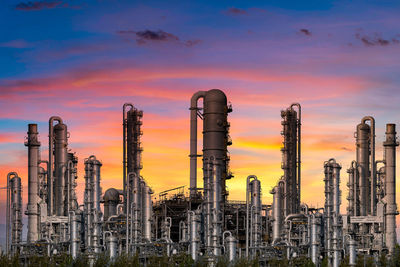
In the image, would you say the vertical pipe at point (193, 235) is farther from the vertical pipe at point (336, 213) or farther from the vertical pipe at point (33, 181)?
the vertical pipe at point (33, 181)

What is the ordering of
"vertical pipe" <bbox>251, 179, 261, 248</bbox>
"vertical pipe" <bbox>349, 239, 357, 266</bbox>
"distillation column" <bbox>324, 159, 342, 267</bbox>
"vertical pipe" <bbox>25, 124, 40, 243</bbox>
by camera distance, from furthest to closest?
"vertical pipe" <bbox>25, 124, 40, 243</bbox>, "vertical pipe" <bbox>251, 179, 261, 248</bbox>, "distillation column" <bbox>324, 159, 342, 267</bbox>, "vertical pipe" <bbox>349, 239, 357, 266</bbox>

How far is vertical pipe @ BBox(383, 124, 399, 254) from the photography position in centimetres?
8050

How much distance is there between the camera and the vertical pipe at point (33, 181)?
80000 mm

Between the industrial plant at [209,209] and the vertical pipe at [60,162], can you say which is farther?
the vertical pipe at [60,162]

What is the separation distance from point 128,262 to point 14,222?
1701 centimetres

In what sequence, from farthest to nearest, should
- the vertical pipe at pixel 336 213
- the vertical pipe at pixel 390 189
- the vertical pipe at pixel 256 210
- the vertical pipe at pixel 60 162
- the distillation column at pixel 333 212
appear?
1. the vertical pipe at pixel 60 162
2. the vertical pipe at pixel 390 189
3. the vertical pipe at pixel 256 210
4. the distillation column at pixel 333 212
5. the vertical pipe at pixel 336 213

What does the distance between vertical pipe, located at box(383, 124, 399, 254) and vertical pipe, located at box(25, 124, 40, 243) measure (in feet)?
107


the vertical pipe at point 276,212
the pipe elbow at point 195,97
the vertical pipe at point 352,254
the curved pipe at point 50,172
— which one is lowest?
the vertical pipe at point 352,254

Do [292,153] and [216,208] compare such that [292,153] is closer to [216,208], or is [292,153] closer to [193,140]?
[193,140]

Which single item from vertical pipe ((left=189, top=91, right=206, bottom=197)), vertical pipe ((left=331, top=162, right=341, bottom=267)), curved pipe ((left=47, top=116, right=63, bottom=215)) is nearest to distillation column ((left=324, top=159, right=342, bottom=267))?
vertical pipe ((left=331, top=162, right=341, bottom=267))

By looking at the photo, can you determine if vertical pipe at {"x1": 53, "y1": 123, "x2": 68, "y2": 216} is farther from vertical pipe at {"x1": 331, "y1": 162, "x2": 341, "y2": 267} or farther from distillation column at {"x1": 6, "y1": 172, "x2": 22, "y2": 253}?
vertical pipe at {"x1": 331, "y1": 162, "x2": 341, "y2": 267}

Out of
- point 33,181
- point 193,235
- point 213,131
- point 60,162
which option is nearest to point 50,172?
point 60,162

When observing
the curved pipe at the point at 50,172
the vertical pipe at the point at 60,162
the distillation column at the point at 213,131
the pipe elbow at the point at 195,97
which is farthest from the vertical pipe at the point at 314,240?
the curved pipe at the point at 50,172

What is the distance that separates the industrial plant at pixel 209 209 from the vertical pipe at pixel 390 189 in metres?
0.09
